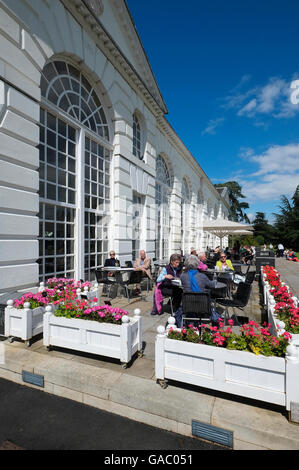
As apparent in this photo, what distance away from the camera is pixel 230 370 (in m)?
2.50

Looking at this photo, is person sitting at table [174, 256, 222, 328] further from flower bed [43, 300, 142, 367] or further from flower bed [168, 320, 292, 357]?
flower bed [168, 320, 292, 357]

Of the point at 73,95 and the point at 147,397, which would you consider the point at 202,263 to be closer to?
the point at 147,397

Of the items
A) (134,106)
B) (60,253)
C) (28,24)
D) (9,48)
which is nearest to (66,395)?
(60,253)

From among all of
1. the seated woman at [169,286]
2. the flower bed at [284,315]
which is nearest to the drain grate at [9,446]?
the flower bed at [284,315]

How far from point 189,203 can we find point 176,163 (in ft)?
14.1

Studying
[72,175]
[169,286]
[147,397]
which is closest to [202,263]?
[169,286]

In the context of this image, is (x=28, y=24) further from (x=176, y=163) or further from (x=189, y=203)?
(x=189, y=203)

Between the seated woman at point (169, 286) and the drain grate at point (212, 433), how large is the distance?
116 inches

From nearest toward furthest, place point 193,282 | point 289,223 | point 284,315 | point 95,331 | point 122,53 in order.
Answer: point 95,331
point 284,315
point 193,282
point 122,53
point 289,223

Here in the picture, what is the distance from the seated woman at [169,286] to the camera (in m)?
5.14

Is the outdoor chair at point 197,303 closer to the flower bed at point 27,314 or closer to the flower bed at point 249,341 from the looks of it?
the flower bed at point 249,341

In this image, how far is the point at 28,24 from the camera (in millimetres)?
5172

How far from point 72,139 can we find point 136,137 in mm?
4305

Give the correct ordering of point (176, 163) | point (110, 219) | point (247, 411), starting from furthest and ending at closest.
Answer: point (176, 163)
point (110, 219)
point (247, 411)
